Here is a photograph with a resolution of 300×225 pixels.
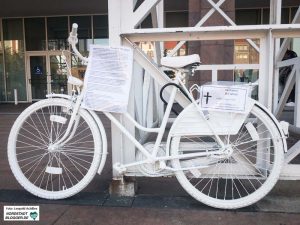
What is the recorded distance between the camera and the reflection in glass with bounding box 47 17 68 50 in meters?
14.7

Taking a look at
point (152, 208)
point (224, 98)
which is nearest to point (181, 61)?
point (224, 98)

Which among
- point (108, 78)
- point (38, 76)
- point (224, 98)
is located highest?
point (38, 76)

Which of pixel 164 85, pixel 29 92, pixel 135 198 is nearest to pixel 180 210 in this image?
pixel 135 198

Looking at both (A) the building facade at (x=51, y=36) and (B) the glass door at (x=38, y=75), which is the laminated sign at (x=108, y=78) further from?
(B) the glass door at (x=38, y=75)

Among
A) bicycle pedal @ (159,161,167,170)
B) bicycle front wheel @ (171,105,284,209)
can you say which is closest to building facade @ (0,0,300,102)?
bicycle front wheel @ (171,105,284,209)

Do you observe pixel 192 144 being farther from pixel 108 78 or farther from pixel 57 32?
pixel 57 32

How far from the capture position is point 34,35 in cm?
1503

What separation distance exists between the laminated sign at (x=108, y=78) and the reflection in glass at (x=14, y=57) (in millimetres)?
13187

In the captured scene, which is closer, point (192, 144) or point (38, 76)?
point (192, 144)

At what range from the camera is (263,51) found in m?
3.03

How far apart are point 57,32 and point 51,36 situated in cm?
33

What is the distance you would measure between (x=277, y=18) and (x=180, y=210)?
11.9 feet

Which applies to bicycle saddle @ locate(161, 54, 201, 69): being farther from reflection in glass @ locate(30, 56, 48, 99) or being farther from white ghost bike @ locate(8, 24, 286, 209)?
reflection in glass @ locate(30, 56, 48, 99)

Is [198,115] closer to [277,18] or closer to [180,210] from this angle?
[180,210]
